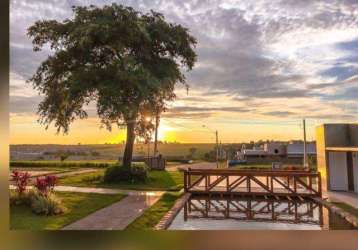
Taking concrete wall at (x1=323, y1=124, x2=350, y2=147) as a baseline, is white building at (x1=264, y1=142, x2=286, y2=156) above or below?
below

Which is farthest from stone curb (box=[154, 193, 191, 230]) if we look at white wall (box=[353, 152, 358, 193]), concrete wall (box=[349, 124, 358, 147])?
concrete wall (box=[349, 124, 358, 147])

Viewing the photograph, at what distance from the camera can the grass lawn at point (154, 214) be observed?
16.2 ft

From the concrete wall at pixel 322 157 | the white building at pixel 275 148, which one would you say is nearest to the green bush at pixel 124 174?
the white building at pixel 275 148

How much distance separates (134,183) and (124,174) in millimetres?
329

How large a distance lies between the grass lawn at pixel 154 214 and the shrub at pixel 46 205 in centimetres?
122

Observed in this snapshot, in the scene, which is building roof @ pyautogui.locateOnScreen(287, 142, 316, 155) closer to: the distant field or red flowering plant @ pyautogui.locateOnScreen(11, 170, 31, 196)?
the distant field

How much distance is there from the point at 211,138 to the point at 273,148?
1.65m

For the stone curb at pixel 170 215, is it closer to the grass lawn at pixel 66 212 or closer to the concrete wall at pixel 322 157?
the grass lawn at pixel 66 212

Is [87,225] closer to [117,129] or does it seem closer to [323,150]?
[117,129]

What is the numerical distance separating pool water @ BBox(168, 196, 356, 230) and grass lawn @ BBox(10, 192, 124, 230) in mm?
1383

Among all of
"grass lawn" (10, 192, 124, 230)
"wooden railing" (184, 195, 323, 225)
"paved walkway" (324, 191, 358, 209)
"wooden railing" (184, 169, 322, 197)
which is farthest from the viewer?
"wooden railing" (184, 169, 322, 197)

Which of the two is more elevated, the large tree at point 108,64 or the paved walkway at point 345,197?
the large tree at point 108,64

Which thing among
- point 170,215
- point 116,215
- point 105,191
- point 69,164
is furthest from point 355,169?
point 69,164

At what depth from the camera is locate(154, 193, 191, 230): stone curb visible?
4875 mm
